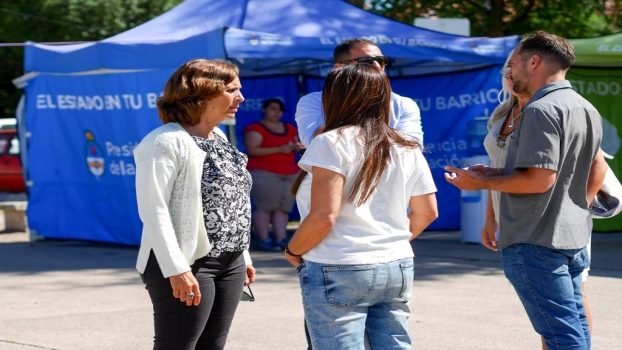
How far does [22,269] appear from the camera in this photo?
412 inches

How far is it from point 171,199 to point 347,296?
870 millimetres

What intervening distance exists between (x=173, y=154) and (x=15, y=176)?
70.1 feet

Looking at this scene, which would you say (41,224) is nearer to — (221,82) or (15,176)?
(221,82)

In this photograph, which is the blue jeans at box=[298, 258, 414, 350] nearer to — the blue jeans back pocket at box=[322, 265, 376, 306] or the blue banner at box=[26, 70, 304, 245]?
the blue jeans back pocket at box=[322, 265, 376, 306]

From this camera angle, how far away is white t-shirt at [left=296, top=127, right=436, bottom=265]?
11.8 feet

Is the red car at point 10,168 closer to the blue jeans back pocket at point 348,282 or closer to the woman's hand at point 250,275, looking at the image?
the woman's hand at point 250,275

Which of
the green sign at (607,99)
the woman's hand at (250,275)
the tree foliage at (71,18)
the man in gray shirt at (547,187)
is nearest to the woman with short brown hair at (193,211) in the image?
the woman's hand at (250,275)

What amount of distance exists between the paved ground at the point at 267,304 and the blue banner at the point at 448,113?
1.63m

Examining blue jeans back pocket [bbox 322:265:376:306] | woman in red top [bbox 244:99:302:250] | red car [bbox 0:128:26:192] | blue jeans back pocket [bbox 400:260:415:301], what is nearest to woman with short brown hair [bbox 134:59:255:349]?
blue jeans back pocket [bbox 322:265:376:306]

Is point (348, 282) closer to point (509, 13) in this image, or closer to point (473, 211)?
point (473, 211)

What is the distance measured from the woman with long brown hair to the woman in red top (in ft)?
25.8

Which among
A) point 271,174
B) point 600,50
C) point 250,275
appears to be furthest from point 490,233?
point 271,174

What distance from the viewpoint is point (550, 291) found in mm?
4160

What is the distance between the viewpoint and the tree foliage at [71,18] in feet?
95.5
